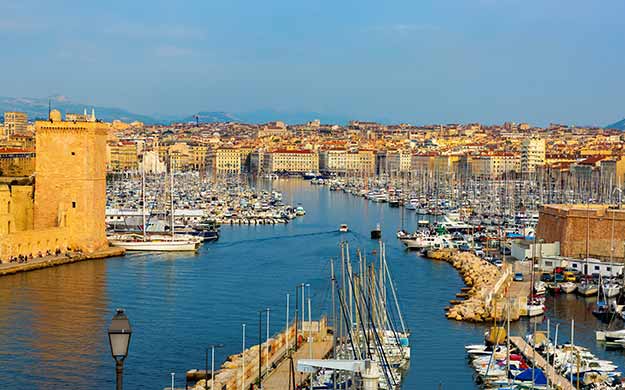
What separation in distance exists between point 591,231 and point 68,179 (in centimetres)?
924

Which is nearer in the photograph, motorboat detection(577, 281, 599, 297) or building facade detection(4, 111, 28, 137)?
motorboat detection(577, 281, 599, 297)

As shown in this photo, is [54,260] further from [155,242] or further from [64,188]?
[155,242]

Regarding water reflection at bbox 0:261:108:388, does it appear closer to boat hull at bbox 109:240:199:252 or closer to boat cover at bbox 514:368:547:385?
boat hull at bbox 109:240:199:252

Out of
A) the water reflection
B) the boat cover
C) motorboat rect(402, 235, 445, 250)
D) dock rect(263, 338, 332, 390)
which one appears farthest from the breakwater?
the water reflection

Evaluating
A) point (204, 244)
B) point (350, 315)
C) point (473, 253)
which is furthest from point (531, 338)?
→ point (204, 244)

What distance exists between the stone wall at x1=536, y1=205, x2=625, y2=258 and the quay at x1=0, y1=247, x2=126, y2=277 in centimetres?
812

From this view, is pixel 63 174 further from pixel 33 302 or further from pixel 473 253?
pixel 473 253

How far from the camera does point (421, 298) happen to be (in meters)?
16.1

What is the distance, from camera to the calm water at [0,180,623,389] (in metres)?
11.2

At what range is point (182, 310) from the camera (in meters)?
14.8

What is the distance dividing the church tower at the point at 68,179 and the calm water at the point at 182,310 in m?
0.92

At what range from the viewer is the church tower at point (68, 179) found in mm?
20047

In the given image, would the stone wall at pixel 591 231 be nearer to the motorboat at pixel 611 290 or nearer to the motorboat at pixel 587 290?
the motorboat at pixel 587 290

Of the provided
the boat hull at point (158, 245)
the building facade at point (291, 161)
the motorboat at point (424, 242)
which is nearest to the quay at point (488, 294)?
the motorboat at point (424, 242)
